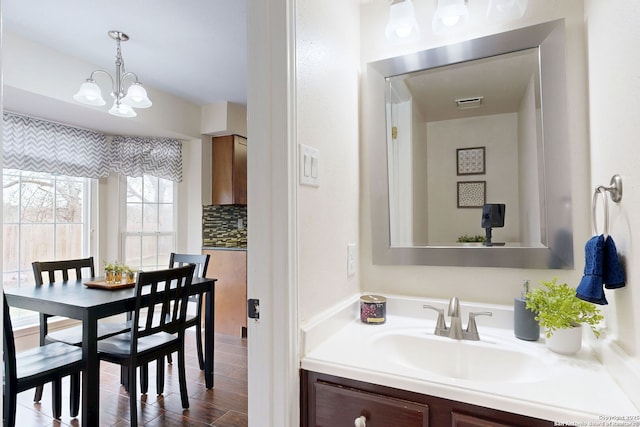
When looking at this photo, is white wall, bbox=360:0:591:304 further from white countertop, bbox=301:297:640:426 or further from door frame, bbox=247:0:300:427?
door frame, bbox=247:0:300:427

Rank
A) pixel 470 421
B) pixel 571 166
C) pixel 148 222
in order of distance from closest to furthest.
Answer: pixel 470 421, pixel 571 166, pixel 148 222

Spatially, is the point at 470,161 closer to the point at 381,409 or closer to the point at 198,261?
the point at 381,409

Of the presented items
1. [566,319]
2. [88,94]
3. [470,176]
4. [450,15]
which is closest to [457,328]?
[566,319]

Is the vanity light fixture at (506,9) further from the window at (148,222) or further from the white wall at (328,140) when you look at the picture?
the window at (148,222)

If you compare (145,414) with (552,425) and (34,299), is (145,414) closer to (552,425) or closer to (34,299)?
(34,299)

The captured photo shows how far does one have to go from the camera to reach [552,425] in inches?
31.1

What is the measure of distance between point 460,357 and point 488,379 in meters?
0.10

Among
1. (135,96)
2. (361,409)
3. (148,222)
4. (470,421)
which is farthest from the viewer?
(148,222)

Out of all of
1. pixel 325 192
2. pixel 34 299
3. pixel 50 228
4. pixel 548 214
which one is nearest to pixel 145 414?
pixel 34 299

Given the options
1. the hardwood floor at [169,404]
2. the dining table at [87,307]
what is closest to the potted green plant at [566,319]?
Answer: the hardwood floor at [169,404]

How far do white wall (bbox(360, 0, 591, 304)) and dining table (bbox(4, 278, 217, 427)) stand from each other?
1465 millimetres

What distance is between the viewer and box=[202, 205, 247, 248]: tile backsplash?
13.1 feet

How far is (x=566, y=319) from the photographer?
1.05 meters

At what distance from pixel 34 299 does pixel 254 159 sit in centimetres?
188
